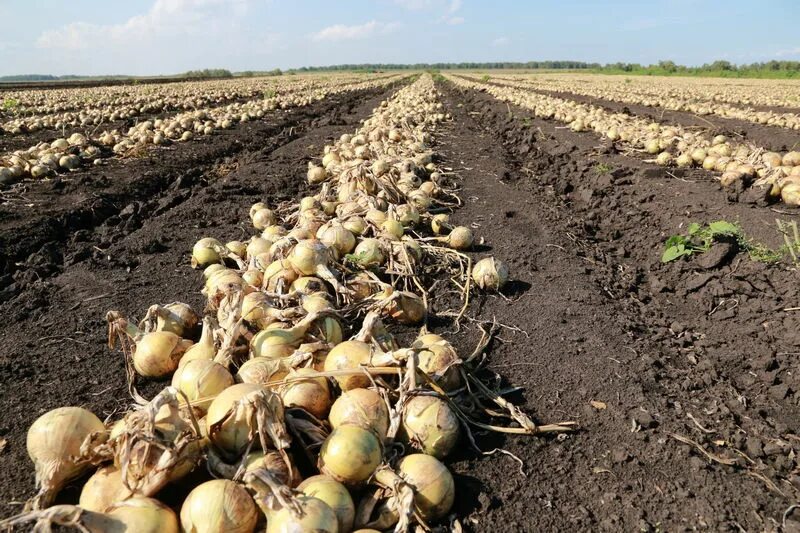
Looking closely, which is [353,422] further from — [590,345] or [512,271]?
[512,271]

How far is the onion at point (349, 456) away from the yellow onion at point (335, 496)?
0.21ft

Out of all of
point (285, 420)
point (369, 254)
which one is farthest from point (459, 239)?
point (285, 420)

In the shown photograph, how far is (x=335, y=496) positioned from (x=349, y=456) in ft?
0.52

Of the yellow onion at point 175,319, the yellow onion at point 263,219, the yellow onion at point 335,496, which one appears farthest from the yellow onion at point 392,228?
the yellow onion at point 335,496

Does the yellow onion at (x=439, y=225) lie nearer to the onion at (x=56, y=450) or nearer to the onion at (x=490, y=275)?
the onion at (x=490, y=275)

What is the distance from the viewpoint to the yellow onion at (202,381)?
218cm

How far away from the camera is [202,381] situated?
7.24 ft

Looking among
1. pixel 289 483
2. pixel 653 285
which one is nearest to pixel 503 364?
pixel 289 483

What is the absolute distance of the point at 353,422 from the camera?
6.94 ft

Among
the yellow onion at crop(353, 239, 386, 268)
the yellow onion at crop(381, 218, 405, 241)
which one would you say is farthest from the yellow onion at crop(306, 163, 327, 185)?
the yellow onion at crop(353, 239, 386, 268)

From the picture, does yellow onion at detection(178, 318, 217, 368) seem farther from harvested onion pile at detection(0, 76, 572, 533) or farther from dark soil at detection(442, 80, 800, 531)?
dark soil at detection(442, 80, 800, 531)

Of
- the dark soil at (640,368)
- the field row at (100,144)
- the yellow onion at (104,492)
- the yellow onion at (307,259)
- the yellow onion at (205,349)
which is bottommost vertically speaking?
the dark soil at (640,368)

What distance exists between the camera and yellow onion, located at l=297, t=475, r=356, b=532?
1.79 m

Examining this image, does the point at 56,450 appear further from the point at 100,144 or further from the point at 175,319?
the point at 100,144
